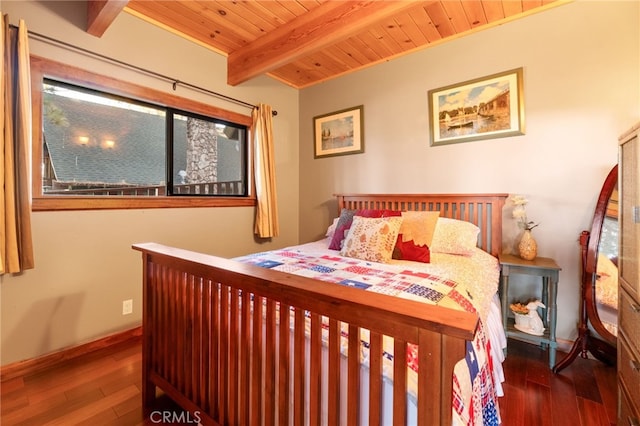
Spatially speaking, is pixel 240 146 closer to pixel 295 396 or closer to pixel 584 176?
pixel 295 396

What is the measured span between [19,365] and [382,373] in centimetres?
235

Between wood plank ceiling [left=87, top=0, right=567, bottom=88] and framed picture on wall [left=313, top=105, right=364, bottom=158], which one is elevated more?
wood plank ceiling [left=87, top=0, right=567, bottom=88]

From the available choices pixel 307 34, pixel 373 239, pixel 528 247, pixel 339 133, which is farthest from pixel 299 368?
pixel 339 133

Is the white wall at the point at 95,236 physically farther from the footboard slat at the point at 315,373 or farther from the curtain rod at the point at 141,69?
the footboard slat at the point at 315,373

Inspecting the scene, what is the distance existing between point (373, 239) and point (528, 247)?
1120mm

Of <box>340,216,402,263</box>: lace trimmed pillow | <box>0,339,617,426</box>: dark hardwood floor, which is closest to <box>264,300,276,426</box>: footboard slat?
<box>0,339,617,426</box>: dark hardwood floor

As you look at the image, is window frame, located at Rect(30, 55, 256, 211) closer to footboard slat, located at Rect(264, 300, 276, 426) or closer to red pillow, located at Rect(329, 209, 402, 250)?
red pillow, located at Rect(329, 209, 402, 250)

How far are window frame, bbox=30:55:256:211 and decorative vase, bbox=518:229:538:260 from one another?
258 cm

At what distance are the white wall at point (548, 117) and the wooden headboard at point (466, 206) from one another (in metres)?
0.11

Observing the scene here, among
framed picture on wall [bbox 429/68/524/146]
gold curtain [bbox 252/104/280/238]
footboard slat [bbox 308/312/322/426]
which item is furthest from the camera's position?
gold curtain [bbox 252/104/280/238]

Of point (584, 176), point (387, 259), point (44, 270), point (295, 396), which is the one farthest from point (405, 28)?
point (44, 270)

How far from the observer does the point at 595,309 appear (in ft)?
5.79

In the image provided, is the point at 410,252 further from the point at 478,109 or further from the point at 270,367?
the point at 478,109

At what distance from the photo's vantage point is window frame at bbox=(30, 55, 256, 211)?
1788mm
